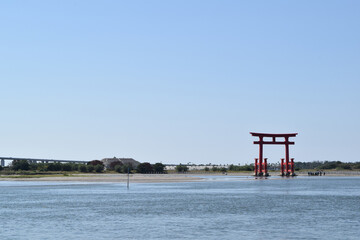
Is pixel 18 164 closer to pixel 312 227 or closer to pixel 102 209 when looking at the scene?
pixel 102 209

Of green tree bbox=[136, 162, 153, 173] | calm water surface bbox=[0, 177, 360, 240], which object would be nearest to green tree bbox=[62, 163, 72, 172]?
green tree bbox=[136, 162, 153, 173]

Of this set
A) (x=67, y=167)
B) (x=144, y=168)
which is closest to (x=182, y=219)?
(x=144, y=168)

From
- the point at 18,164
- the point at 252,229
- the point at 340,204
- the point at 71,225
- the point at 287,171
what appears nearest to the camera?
the point at 252,229

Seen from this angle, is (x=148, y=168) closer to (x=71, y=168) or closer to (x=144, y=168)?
(x=144, y=168)

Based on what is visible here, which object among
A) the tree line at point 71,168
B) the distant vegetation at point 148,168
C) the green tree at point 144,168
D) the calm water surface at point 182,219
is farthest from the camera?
the distant vegetation at point 148,168

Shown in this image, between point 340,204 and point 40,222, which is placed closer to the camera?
point 40,222

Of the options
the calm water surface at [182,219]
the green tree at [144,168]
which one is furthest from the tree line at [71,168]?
the calm water surface at [182,219]

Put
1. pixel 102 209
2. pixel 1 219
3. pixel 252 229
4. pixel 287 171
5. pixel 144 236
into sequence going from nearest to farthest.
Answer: pixel 144 236, pixel 252 229, pixel 1 219, pixel 102 209, pixel 287 171

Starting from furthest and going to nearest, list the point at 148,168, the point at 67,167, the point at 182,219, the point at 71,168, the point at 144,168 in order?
1. the point at 148,168
2. the point at 71,168
3. the point at 144,168
4. the point at 67,167
5. the point at 182,219

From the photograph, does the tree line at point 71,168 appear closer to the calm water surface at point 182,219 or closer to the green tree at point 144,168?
the green tree at point 144,168

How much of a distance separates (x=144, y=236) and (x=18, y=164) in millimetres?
155946

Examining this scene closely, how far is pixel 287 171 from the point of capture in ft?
481

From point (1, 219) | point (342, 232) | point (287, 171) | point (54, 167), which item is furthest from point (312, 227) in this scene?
point (54, 167)

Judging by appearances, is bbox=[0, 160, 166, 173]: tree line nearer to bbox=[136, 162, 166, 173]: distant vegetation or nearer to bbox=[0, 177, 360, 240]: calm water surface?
bbox=[136, 162, 166, 173]: distant vegetation
